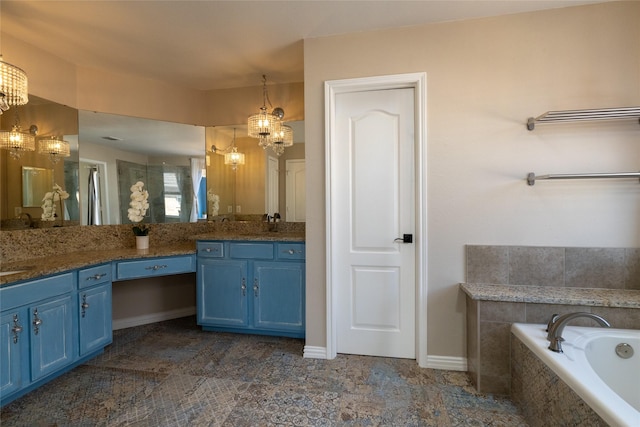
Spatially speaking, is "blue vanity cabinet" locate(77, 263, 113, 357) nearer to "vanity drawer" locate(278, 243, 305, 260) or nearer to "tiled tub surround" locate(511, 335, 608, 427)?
"vanity drawer" locate(278, 243, 305, 260)

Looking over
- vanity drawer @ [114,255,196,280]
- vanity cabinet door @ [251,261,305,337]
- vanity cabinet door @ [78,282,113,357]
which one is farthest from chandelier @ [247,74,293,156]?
vanity cabinet door @ [78,282,113,357]

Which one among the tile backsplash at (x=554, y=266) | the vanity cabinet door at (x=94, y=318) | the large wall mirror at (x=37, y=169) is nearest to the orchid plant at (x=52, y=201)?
the large wall mirror at (x=37, y=169)

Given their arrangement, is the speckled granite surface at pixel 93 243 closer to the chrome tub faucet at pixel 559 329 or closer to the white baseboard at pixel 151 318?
the white baseboard at pixel 151 318

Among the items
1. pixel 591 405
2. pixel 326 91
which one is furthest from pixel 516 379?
pixel 326 91

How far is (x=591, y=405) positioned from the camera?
112 centimetres

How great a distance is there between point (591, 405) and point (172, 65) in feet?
12.0

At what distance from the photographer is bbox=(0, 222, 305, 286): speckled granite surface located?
6.88 ft

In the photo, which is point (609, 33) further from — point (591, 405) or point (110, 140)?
point (110, 140)

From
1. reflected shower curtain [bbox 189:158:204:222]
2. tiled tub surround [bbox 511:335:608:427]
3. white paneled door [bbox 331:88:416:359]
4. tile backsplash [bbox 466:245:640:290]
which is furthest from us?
reflected shower curtain [bbox 189:158:204:222]

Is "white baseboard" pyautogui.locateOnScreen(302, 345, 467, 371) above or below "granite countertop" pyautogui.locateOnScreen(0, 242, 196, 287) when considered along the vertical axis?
below

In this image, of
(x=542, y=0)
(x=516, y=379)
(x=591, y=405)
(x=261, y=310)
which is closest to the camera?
(x=591, y=405)

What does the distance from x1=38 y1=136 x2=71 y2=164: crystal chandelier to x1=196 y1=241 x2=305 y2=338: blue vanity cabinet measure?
4.52 feet

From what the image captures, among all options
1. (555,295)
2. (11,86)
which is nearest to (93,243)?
(11,86)

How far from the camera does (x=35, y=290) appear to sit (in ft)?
6.04
